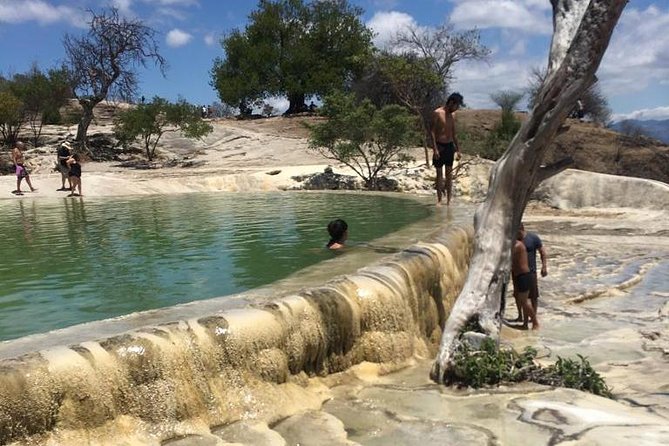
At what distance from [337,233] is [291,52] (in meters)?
35.1

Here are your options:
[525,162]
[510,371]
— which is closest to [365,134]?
[525,162]

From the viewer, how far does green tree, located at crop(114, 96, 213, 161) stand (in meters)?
30.1

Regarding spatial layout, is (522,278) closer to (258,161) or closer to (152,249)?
(152,249)

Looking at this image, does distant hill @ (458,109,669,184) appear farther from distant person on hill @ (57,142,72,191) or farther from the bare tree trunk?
the bare tree trunk

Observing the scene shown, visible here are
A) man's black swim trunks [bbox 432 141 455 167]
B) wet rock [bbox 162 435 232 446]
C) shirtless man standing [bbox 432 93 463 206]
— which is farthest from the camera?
man's black swim trunks [bbox 432 141 455 167]

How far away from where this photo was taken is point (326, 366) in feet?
19.0

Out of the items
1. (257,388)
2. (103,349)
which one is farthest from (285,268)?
(103,349)

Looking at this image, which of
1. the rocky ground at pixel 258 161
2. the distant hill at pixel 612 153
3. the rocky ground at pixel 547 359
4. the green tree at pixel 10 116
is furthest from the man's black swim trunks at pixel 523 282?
the green tree at pixel 10 116

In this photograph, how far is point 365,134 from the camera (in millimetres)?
22406

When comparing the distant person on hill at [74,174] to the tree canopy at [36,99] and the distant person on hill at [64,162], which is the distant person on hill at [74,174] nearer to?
the distant person on hill at [64,162]

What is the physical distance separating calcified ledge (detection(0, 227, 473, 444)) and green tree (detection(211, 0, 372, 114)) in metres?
35.7

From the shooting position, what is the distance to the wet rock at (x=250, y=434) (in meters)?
4.54

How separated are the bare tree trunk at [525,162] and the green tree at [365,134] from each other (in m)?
15.1

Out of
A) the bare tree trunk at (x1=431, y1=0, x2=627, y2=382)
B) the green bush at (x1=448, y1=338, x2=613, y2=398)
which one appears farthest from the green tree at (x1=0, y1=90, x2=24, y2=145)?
the green bush at (x1=448, y1=338, x2=613, y2=398)
